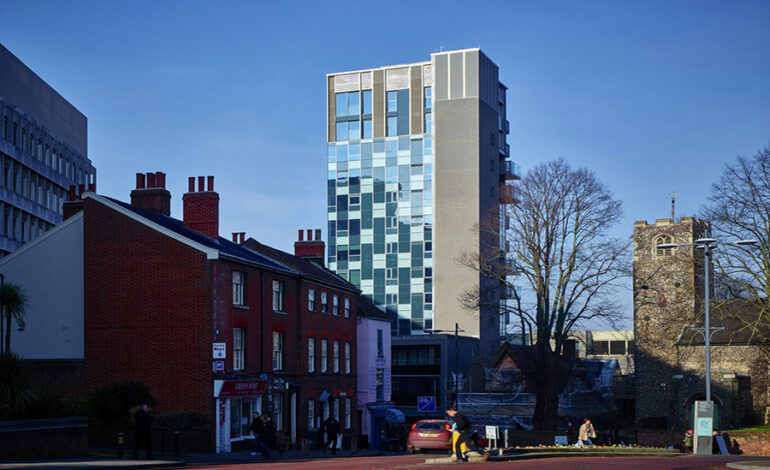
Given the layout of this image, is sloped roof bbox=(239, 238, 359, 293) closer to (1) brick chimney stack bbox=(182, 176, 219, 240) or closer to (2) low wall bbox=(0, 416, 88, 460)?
(1) brick chimney stack bbox=(182, 176, 219, 240)

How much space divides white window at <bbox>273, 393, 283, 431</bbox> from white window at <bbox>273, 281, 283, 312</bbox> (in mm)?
3852

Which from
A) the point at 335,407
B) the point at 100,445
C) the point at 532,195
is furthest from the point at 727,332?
the point at 100,445

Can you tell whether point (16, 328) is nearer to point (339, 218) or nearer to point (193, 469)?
point (193, 469)

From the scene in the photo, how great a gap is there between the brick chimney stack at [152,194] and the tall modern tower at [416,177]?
5697 cm

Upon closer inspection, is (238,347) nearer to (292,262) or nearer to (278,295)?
(278,295)

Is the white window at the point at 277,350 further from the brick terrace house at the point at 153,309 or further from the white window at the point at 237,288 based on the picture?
the white window at the point at 237,288

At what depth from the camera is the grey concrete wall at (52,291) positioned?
37.5 m

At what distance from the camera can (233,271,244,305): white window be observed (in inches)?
1506

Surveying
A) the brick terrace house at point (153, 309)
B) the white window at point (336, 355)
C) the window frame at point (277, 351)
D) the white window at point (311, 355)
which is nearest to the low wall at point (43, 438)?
the brick terrace house at point (153, 309)

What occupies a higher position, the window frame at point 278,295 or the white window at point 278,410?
the window frame at point 278,295

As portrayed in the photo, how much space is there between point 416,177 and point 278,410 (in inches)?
2433

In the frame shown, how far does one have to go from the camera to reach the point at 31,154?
248 feet

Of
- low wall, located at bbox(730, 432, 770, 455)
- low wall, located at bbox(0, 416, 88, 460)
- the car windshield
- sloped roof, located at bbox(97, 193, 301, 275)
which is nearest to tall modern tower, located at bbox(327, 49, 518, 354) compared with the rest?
low wall, located at bbox(730, 432, 770, 455)

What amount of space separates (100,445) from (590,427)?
744 inches
